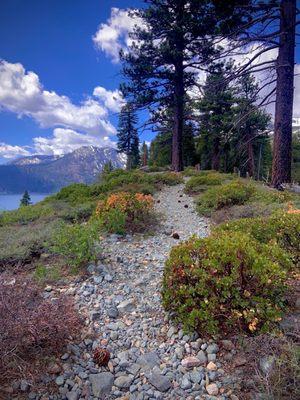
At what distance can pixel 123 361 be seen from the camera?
2613 millimetres

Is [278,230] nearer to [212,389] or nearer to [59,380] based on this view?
[212,389]

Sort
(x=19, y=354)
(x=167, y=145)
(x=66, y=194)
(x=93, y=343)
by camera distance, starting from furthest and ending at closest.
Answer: (x=167, y=145) < (x=66, y=194) < (x=93, y=343) < (x=19, y=354)

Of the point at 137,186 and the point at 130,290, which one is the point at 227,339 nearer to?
the point at 130,290

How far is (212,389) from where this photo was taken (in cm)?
225

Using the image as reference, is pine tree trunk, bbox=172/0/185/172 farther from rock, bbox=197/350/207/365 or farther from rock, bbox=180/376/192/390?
rock, bbox=180/376/192/390

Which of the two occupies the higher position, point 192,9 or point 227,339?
point 192,9

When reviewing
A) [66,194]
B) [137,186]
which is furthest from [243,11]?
[66,194]

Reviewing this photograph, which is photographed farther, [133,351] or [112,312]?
[112,312]

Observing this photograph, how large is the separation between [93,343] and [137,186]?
29.0 feet

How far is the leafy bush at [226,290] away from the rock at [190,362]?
28 cm

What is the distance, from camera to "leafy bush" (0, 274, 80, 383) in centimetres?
221

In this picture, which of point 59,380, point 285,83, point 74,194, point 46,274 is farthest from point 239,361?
point 74,194

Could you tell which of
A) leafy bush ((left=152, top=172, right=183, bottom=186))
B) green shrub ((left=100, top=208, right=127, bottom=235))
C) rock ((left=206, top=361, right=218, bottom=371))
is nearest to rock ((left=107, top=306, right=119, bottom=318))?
rock ((left=206, top=361, right=218, bottom=371))

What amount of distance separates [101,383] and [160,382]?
49cm
